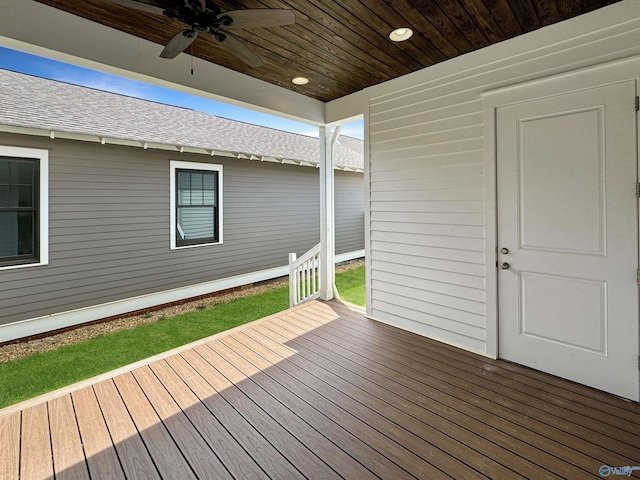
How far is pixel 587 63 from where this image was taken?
246 centimetres

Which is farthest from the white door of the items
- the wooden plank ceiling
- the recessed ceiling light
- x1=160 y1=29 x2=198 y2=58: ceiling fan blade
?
x1=160 y1=29 x2=198 y2=58: ceiling fan blade

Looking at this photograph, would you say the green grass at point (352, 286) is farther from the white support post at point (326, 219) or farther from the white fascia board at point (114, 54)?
the white fascia board at point (114, 54)

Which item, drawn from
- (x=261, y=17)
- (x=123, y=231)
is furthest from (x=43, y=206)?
(x=261, y=17)

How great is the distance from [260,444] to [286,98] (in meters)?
3.75

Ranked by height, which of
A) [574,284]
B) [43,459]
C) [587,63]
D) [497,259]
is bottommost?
[43,459]

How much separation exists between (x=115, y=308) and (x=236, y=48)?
4820 mm

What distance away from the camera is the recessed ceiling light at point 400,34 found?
107 inches

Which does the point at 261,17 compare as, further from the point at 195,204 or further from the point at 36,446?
the point at 195,204

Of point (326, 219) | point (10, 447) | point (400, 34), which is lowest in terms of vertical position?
point (10, 447)

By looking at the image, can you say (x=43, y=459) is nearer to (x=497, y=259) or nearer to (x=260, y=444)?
(x=260, y=444)

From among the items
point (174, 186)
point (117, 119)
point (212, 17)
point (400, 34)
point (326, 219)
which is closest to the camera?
point (212, 17)

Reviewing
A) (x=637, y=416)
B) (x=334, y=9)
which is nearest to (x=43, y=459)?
(x=334, y=9)

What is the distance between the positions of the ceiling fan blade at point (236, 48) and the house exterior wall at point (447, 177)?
1.92 m

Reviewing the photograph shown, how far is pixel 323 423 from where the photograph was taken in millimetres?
2145
